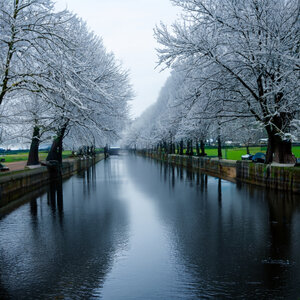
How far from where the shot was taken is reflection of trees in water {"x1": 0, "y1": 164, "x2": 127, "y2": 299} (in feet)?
18.4

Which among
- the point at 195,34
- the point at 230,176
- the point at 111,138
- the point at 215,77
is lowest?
the point at 230,176

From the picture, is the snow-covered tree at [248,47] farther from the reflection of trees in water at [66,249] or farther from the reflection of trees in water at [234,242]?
the reflection of trees in water at [66,249]

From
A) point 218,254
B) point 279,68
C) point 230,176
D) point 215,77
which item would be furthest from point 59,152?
point 218,254

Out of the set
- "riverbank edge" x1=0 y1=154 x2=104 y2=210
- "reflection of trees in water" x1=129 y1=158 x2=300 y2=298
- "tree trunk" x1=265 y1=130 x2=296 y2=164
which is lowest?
"reflection of trees in water" x1=129 y1=158 x2=300 y2=298

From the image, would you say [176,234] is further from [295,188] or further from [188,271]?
[295,188]

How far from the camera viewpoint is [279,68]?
62.4ft

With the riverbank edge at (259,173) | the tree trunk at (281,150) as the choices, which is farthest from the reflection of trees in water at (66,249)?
the tree trunk at (281,150)

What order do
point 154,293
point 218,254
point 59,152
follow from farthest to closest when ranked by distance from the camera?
point 59,152
point 218,254
point 154,293

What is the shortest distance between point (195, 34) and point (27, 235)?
16762mm

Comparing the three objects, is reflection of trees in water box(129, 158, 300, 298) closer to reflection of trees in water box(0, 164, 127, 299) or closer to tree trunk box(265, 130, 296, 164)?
reflection of trees in water box(0, 164, 127, 299)

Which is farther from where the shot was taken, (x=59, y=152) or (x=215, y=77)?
(x=59, y=152)

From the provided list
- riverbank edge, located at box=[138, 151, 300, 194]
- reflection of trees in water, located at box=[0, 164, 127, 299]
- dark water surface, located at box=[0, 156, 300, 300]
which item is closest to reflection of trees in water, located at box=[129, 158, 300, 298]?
dark water surface, located at box=[0, 156, 300, 300]

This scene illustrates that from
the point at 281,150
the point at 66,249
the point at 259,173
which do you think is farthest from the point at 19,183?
the point at 281,150

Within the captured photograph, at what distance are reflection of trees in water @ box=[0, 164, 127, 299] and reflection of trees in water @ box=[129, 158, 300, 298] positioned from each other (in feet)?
4.35
